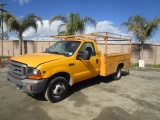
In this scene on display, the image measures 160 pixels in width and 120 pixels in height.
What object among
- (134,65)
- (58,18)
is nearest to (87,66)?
(134,65)

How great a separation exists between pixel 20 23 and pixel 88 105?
43.8ft

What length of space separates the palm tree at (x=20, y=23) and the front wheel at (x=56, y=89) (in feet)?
39.0

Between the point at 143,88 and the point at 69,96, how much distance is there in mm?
3331

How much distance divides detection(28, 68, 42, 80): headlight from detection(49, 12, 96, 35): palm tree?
34.5 ft

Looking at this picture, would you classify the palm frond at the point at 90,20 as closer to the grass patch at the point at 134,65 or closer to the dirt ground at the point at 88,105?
the grass patch at the point at 134,65

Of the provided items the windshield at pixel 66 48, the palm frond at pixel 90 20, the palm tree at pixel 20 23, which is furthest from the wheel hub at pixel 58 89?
the palm tree at pixel 20 23

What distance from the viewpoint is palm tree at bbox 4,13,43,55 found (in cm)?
1534

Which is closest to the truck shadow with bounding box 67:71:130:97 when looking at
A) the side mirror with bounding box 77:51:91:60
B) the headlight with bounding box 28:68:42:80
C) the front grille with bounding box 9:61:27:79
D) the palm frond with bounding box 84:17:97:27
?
the side mirror with bounding box 77:51:91:60

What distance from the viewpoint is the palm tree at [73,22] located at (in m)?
14.9

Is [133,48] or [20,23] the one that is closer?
[133,48]

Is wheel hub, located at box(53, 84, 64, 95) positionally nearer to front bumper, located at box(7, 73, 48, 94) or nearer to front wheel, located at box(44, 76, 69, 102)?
front wheel, located at box(44, 76, 69, 102)

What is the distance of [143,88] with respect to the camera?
7.15 metres

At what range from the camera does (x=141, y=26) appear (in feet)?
43.9

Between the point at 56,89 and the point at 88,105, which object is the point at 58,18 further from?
the point at 88,105
